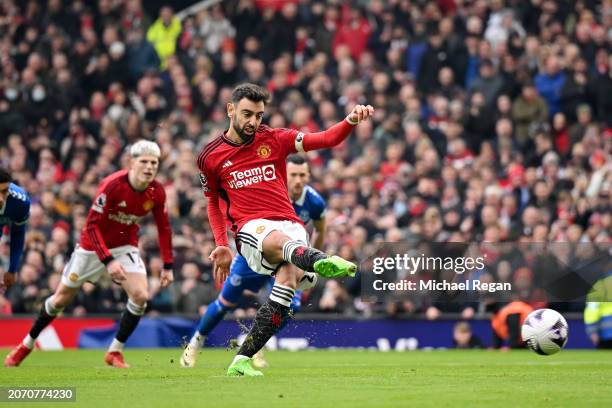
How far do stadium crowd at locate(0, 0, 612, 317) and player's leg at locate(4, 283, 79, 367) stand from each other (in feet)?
18.3

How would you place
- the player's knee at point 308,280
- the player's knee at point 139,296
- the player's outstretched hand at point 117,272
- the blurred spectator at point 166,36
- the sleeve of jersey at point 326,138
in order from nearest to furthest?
1. the sleeve of jersey at point 326,138
2. the player's knee at point 308,280
3. the player's outstretched hand at point 117,272
4. the player's knee at point 139,296
5. the blurred spectator at point 166,36

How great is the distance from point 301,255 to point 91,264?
487 centimetres

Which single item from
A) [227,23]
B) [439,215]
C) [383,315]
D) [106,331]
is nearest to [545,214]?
[439,215]

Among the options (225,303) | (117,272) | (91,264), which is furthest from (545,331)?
(91,264)

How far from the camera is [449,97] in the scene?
2261 centimetres

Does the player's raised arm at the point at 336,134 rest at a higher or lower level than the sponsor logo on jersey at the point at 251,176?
higher

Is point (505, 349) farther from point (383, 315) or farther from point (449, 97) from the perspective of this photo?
point (449, 97)

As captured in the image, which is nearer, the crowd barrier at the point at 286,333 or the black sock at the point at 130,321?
the black sock at the point at 130,321

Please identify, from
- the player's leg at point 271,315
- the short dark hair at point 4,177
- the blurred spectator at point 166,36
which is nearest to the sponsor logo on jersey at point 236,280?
the short dark hair at point 4,177

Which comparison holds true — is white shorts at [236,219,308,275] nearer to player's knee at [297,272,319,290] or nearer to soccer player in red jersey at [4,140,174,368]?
player's knee at [297,272,319,290]

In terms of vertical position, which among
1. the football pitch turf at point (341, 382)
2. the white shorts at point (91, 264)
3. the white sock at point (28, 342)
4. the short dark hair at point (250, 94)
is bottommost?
the football pitch turf at point (341, 382)

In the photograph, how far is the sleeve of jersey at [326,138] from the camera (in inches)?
389

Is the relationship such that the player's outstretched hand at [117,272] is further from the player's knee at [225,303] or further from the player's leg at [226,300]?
the player's knee at [225,303]

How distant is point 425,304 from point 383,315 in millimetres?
748
